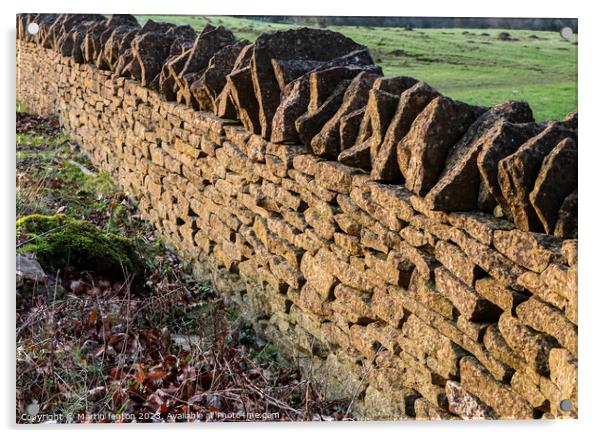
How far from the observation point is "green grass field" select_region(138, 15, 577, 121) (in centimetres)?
367

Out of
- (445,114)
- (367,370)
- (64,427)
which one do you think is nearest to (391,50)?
(445,114)

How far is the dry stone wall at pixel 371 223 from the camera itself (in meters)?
2.79

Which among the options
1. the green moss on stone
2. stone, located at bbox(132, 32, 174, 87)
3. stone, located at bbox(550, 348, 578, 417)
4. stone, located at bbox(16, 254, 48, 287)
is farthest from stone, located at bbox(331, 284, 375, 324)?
stone, located at bbox(132, 32, 174, 87)

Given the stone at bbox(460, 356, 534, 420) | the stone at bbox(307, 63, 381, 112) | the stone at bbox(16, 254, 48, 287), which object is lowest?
the stone at bbox(460, 356, 534, 420)

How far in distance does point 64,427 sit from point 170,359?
0.79 m

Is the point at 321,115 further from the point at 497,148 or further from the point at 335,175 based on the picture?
the point at 497,148

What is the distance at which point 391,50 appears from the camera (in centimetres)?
421

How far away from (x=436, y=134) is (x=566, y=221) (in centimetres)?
68

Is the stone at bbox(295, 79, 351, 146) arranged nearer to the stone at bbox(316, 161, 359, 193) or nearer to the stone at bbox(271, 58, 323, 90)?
the stone at bbox(316, 161, 359, 193)

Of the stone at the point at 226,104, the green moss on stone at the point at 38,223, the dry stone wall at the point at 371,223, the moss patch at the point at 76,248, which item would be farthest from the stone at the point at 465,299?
the green moss on stone at the point at 38,223

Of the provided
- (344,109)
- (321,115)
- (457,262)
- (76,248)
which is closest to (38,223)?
(76,248)

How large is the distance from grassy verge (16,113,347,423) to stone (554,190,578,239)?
1427 mm

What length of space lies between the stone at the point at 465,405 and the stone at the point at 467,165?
737 mm

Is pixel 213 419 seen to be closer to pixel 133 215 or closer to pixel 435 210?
pixel 435 210
